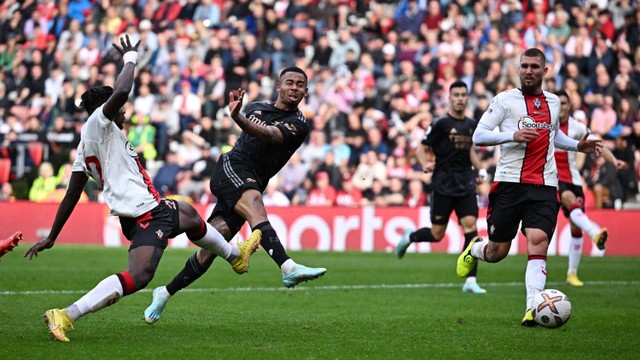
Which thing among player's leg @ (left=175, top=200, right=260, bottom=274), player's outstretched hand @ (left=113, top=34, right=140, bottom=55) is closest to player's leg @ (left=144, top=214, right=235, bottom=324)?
player's leg @ (left=175, top=200, right=260, bottom=274)

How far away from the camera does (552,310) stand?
1059 centimetres

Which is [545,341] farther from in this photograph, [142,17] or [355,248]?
[142,17]

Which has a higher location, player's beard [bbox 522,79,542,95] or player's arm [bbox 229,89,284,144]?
player's beard [bbox 522,79,542,95]

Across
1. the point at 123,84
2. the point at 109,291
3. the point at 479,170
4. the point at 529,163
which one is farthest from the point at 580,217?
the point at 123,84

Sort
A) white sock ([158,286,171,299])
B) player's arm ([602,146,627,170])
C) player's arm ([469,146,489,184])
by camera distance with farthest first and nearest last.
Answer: player's arm ([469,146,489,184])
player's arm ([602,146,627,170])
white sock ([158,286,171,299])

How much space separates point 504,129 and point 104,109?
4.33 meters

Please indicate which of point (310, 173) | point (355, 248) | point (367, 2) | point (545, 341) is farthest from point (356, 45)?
point (545, 341)

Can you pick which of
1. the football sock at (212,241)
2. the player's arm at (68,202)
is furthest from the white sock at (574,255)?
the player's arm at (68,202)

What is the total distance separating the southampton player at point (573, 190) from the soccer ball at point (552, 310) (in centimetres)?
545

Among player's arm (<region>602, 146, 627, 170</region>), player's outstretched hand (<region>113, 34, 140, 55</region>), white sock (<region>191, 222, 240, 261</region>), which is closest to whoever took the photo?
player's outstretched hand (<region>113, 34, 140, 55</region>)

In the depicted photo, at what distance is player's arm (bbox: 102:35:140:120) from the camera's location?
359 inches

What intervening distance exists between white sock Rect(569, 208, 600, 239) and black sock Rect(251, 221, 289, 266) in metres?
6.60

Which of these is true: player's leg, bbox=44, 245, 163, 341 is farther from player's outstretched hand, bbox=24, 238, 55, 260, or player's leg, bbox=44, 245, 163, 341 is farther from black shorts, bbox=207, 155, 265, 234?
black shorts, bbox=207, 155, 265, 234

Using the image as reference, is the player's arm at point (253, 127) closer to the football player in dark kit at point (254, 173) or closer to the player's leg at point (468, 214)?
the football player in dark kit at point (254, 173)
